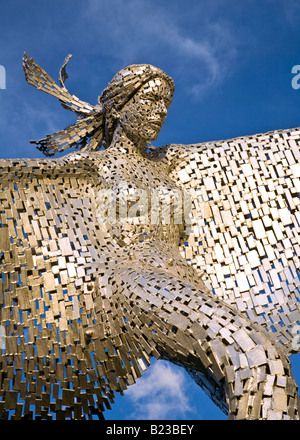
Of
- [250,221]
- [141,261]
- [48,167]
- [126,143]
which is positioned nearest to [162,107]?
[126,143]

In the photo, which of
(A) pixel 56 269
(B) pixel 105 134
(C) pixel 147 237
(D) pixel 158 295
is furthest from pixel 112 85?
(D) pixel 158 295

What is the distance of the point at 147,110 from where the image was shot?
7.38 m

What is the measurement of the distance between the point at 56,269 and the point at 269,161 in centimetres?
299

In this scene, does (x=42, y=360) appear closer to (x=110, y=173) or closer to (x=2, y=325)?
(x=2, y=325)

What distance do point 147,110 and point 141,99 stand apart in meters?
0.14

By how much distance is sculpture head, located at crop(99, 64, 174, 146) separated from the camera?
7.36m

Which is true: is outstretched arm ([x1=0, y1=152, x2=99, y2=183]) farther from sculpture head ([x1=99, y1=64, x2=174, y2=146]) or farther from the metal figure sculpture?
sculpture head ([x1=99, y1=64, x2=174, y2=146])

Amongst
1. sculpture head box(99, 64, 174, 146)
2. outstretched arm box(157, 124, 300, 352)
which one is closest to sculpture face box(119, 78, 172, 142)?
sculpture head box(99, 64, 174, 146)

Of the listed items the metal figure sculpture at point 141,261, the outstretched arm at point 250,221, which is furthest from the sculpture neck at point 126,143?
the outstretched arm at point 250,221

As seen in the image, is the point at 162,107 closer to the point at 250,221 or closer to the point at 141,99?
the point at 141,99

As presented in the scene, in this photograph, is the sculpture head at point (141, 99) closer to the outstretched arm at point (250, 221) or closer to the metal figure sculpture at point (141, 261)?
the metal figure sculpture at point (141, 261)

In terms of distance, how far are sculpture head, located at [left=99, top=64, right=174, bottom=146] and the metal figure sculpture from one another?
0.01 metres

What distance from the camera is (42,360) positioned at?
5.62m

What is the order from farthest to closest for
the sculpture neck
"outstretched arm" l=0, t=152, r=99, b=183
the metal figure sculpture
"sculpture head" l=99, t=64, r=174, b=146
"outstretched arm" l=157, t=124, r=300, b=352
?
the sculpture neck, "sculpture head" l=99, t=64, r=174, b=146, "outstretched arm" l=0, t=152, r=99, b=183, "outstretched arm" l=157, t=124, r=300, b=352, the metal figure sculpture
